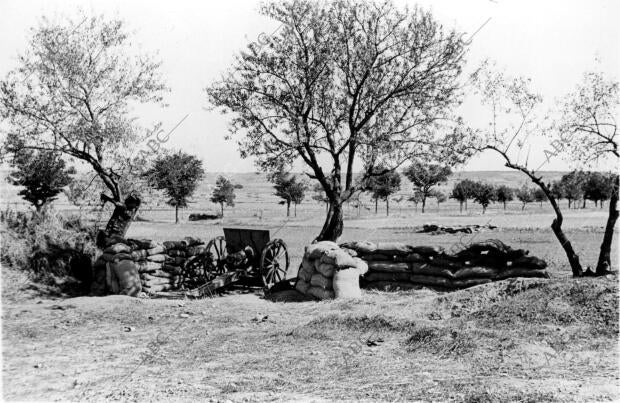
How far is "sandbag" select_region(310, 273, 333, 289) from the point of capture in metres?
11.1

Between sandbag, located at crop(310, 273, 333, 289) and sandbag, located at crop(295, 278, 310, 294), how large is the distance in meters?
0.20

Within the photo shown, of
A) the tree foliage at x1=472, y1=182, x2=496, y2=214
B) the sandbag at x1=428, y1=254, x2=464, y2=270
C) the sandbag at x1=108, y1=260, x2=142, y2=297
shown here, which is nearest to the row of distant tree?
the tree foliage at x1=472, y1=182, x2=496, y2=214

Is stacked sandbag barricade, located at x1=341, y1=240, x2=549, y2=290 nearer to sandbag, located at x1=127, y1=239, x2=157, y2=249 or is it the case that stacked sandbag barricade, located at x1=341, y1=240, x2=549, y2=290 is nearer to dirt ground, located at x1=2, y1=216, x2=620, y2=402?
dirt ground, located at x1=2, y1=216, x2=620, y2=402

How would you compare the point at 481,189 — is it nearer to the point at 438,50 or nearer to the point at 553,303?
the point at 438,50

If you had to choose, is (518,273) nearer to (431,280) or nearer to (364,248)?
(431,280)

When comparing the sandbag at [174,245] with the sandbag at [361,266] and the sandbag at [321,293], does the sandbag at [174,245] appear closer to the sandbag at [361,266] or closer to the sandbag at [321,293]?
the sandbag at [321,293]

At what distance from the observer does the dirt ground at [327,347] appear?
5.52 m

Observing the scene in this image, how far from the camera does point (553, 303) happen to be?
27.1ft

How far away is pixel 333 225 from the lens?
49.3ft

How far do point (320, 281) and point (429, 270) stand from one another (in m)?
2.35

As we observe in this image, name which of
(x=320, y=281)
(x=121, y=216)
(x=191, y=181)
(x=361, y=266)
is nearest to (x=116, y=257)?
(x=121, y=216)

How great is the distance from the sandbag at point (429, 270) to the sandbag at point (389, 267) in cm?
14

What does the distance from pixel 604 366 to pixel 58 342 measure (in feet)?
22.2

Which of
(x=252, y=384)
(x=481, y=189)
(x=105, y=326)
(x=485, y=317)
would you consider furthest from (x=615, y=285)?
(x=481, y=189)
